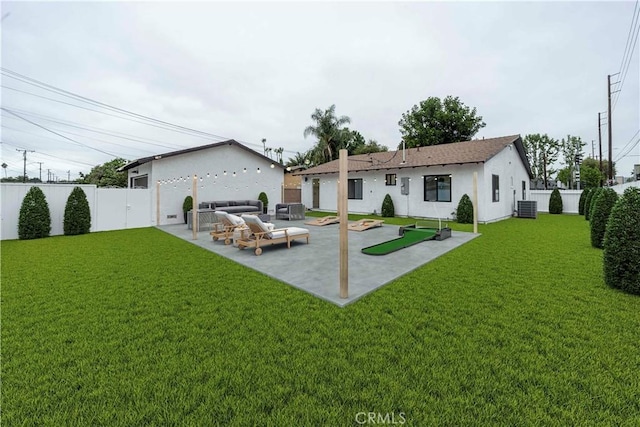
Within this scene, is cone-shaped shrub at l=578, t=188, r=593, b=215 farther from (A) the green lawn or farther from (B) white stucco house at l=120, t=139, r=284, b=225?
(B) white stucco house at l=120, t=139, r=284, b=225

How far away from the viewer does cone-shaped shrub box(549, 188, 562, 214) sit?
739 inches

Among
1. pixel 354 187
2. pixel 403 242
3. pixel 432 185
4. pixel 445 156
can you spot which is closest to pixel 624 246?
pixel 403 242

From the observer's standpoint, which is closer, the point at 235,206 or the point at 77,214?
the point at 77,214

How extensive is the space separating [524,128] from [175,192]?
3798 centimetres

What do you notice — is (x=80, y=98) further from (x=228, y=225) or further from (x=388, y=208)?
(x=388, y=208)

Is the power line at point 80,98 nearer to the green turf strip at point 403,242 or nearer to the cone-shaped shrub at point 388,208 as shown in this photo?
the cone-shaped shrub at point 388,208

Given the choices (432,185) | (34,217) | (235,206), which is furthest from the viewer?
(235,206)

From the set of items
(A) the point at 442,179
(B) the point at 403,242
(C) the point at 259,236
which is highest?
(A) the point at 442,179

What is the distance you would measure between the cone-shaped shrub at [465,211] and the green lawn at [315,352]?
28.6 feet

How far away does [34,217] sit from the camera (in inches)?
396

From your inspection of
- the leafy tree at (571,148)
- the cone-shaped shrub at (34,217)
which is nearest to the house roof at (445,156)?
the cone-shaped shrub at (34,217)

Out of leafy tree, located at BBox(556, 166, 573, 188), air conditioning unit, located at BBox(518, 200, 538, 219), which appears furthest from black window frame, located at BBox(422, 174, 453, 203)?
leafy tree, located at BBox(556, 166, 573, 188)

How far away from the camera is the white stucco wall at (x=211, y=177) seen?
14.8 metres

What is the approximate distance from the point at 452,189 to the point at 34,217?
18295mm
